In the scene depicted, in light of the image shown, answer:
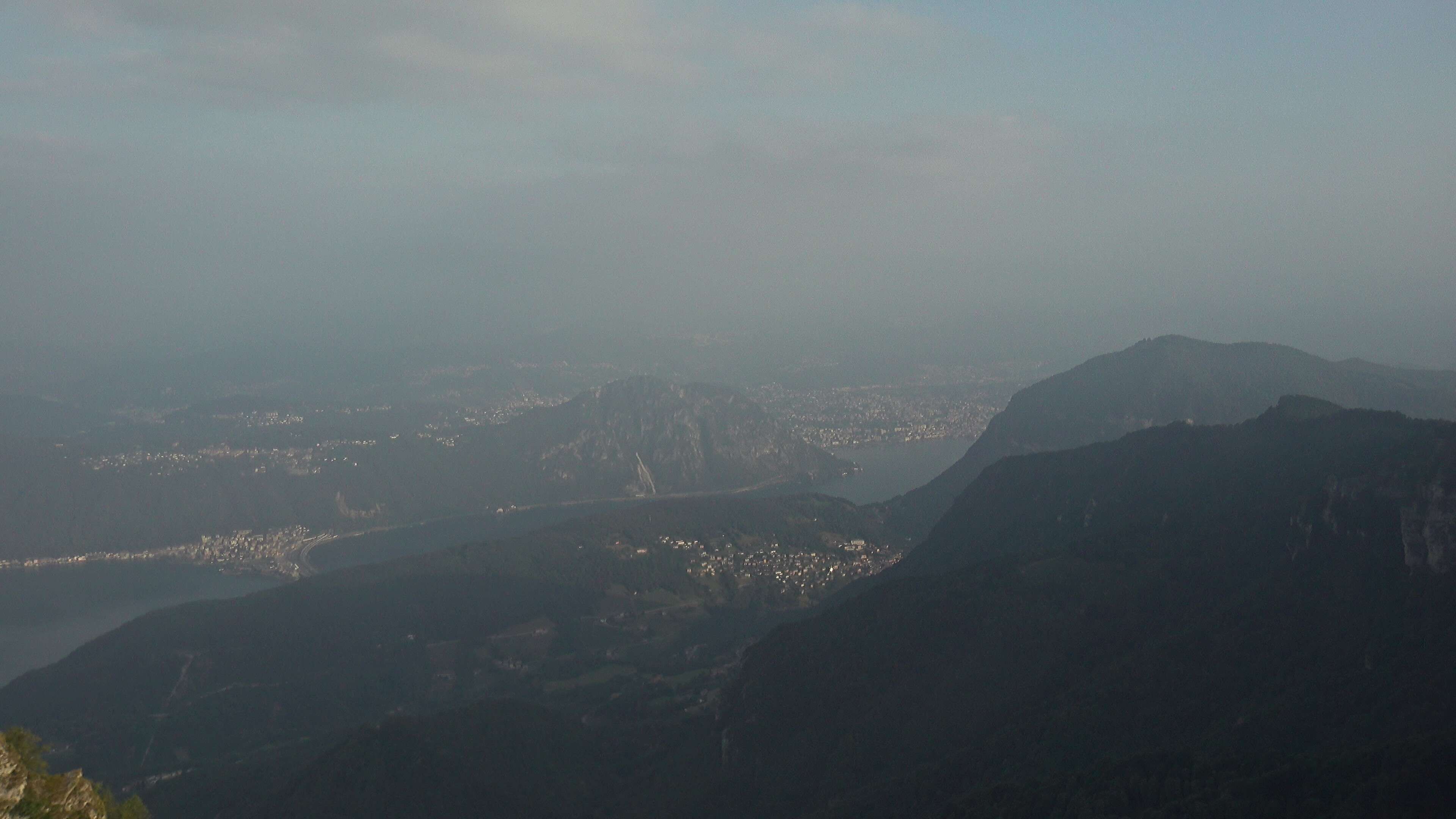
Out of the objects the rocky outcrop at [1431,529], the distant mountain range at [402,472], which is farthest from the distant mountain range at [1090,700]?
the distant mountain range at [402,472]

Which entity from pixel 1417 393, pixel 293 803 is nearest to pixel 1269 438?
pixel 1417 393

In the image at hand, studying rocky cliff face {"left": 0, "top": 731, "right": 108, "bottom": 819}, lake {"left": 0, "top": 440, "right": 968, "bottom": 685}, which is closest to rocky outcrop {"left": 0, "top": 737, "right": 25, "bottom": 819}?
rocky cliff face {"left": 0, "top": 731, "right": 108, "bottom": 819}

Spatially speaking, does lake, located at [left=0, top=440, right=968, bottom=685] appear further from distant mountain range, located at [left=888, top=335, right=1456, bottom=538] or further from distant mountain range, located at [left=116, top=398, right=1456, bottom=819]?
distant mountain range, located at [left=116, top=398, right=1456, bottom=819]

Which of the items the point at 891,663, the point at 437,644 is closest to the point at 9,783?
the point at 891,663

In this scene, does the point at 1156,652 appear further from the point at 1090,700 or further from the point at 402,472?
the point at 402,472

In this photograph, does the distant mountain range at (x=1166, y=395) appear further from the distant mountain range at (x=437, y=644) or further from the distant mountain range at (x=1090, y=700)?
the distant mountain range at (x=1090, y=700)
